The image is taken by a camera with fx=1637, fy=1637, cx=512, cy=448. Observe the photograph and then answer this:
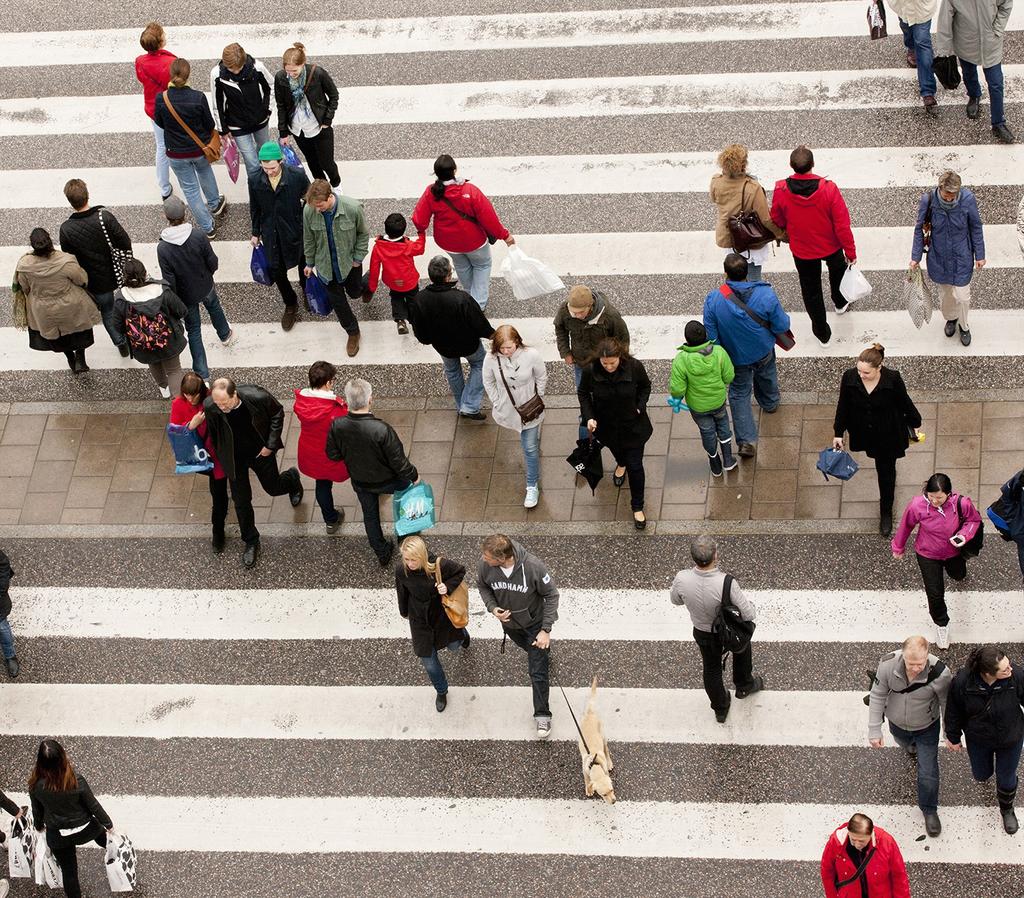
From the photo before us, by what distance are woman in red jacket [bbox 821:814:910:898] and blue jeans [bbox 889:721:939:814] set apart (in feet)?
3.56

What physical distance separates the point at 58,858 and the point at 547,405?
5.28 m

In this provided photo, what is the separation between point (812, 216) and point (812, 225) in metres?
0.08

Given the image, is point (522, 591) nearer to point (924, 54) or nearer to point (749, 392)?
point (749, 392)

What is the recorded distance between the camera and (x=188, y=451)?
1223 centimetres

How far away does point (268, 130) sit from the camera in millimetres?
15602

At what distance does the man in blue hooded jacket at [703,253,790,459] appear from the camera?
39.4 feet

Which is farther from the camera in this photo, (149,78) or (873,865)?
(149,78)

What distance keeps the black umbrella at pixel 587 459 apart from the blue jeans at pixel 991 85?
539cm

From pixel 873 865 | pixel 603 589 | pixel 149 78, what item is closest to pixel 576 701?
pixel 603 589

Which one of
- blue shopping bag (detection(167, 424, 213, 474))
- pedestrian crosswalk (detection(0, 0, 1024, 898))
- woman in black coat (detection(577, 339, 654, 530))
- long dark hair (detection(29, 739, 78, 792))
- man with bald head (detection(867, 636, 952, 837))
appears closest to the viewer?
man with bald head (detection(867, 636, 952, 837))

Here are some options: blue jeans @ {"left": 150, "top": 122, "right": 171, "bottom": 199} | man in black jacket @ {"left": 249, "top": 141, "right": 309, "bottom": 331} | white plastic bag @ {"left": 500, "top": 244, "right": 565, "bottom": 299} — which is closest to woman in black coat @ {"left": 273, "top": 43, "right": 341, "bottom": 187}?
man in black jacket @ {"left": 249, "top": 141, "right": 309, "bottom": 331}

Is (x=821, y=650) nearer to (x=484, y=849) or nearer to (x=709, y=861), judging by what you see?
(x=709, y=861)

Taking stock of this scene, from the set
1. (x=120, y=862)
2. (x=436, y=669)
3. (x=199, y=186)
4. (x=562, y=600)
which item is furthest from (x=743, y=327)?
(x=199, y=186)

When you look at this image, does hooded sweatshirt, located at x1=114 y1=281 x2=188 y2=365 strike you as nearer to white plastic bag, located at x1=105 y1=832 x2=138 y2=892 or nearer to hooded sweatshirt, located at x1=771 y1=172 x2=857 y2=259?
white plastic bag, located at x1=105 y1=832 x2=138 y2=892
